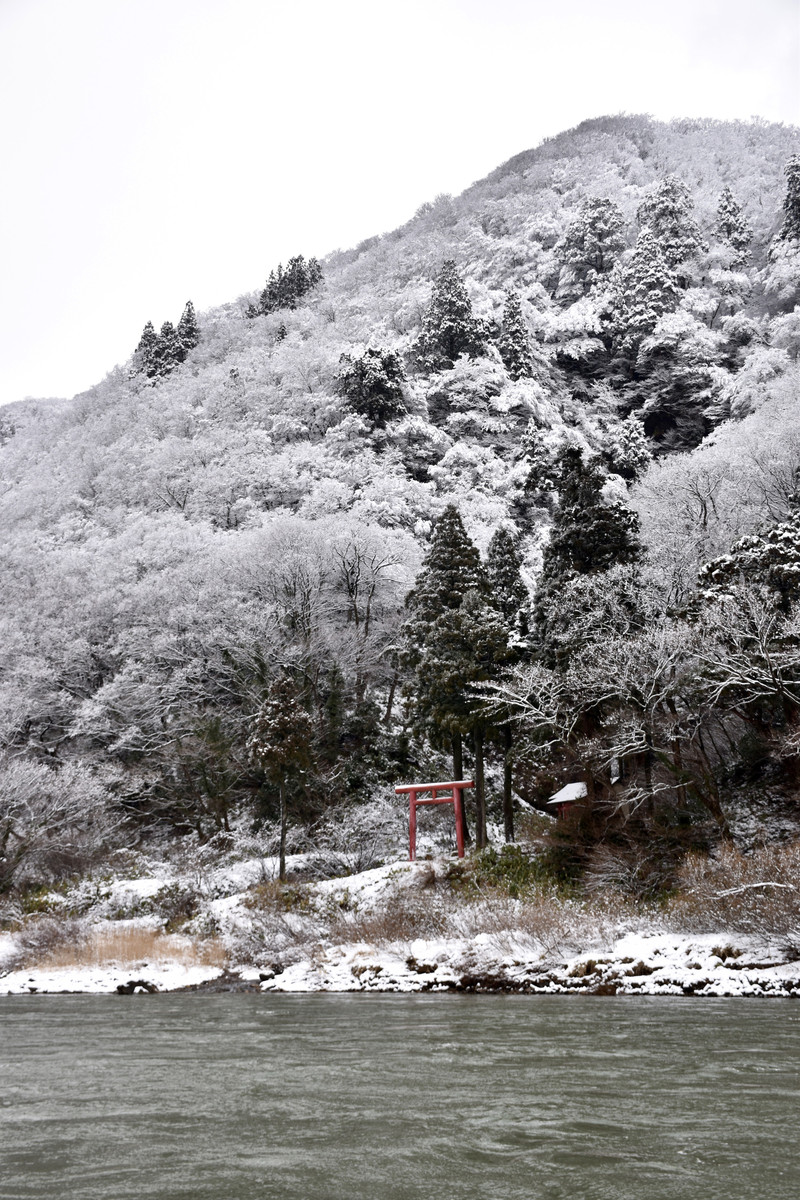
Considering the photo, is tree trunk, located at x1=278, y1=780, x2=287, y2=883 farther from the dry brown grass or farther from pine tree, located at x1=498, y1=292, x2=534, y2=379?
pine tree, located at x1=498, y1=292, x2=534, y2=379

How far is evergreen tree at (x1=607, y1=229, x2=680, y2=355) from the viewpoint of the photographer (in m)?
77.8

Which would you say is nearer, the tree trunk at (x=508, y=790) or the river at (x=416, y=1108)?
the river at (x=416, y=1108)

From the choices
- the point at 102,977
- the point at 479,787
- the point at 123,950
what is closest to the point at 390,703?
the point at 479,787

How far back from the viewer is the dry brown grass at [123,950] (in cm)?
2508

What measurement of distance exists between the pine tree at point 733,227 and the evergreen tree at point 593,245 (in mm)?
11584

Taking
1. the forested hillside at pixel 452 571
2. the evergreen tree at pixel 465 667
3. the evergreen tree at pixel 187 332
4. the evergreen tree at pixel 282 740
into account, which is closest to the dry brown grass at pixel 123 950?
the evergreen tree at pixel 282 740

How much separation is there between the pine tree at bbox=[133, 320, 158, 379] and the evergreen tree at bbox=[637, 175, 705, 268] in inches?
2258

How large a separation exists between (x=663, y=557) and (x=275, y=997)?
2501 centimetres

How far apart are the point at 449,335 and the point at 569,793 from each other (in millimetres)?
55346

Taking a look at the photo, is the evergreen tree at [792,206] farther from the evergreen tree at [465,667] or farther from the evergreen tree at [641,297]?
the evergreen tree at [465,667]

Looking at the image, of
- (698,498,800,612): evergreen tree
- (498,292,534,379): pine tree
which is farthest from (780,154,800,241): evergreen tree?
(698,498,800,612): evergreen tree

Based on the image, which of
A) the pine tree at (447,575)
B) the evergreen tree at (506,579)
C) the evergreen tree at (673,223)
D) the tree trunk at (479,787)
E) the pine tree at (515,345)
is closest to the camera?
the tree trunk at (479,787)

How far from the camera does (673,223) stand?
86.2 m

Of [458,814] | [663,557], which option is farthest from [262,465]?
[458,814]
